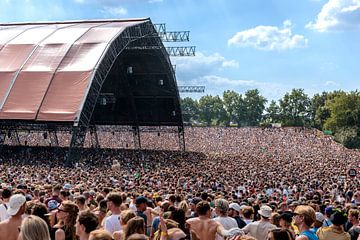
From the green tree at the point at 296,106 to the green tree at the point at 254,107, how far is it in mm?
16149

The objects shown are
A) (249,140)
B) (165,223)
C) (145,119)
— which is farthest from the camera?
(249,140)

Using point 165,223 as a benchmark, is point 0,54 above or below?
above

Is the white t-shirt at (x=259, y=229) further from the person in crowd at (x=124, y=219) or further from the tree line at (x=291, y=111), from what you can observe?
the tree line at (x=291, y=111)

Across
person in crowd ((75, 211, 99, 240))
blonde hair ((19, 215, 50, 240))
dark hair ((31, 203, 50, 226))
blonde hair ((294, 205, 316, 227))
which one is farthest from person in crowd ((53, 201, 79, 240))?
blonde hair ((294, 205, 316, 227))

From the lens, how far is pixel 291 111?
125875 mm

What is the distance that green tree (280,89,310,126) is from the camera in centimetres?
12394

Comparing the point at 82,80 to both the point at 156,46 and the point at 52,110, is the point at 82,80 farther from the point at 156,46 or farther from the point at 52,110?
the point at 156,46

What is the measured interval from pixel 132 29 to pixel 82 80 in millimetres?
8706

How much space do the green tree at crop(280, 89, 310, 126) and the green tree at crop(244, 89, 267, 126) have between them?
16.1 meters

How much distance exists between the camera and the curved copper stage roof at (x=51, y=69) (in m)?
37.3

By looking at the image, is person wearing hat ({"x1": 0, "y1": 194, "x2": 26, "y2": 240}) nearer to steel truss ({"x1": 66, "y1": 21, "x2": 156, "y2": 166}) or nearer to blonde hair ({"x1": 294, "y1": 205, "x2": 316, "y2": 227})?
blonde hair ({"x1": 294, "y1": 205, "x2": 316, "y2": 227})

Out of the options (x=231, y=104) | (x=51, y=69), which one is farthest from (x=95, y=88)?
(x=231, y=104)

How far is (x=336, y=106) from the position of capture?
9356cm

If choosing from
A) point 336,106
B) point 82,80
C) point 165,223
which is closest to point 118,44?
point 82,80
